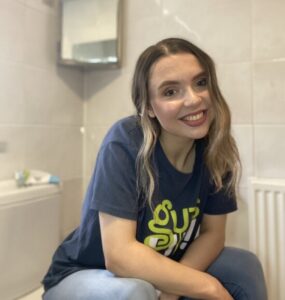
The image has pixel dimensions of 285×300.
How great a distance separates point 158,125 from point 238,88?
1.57 feet

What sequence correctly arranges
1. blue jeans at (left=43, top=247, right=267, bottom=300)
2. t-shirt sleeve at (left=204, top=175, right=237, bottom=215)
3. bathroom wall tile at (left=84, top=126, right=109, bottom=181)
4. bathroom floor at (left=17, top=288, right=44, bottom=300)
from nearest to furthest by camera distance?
blue jeans at (left=43, top=247, right=267, bottom=300), t-shirt sleeve at (left=204, top=175, right=237, bottom=215), bathroom floor at (left=17, top=288, right=44, bottom=300), bathroom wall tile at (left=84, top=126, right=109, bottom=181)

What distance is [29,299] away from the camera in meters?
Answer: 1.06

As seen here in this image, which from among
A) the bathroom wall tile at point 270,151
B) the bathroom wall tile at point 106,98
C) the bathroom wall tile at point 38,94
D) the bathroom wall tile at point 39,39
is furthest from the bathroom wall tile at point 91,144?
the bathroom wall tile at point 270,151

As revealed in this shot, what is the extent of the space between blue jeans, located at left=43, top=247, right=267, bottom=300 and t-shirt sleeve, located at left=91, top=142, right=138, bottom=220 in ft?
0.47

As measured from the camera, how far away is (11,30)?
1144 millimetres

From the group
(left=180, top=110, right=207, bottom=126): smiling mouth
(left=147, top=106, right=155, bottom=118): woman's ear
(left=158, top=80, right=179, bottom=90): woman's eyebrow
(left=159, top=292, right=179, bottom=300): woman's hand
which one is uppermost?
(left=158, top=80, right=179, bottom=90): woman's eyebrow

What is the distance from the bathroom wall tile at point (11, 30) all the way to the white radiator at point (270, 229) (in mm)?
919

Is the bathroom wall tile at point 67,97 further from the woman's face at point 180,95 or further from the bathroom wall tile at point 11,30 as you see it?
the woman's face at point 180,95

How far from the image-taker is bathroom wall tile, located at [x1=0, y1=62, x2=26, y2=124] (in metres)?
1.12

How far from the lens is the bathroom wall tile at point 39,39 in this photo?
121cm

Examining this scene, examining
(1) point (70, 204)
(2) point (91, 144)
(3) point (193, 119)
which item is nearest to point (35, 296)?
(1) point (70, 204)

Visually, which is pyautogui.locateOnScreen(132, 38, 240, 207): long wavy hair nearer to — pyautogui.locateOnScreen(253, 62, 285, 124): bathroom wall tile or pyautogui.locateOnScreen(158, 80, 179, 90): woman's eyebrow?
pyautogui.locateOnScreen(158, 80, 179, 90): woman's eyebrow

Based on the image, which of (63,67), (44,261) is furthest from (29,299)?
(63,67)

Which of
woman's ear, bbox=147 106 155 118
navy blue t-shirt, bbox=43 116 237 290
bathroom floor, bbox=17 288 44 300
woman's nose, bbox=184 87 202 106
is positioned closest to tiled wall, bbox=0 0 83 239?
bathroom floor, bbox=17 288 44 300
